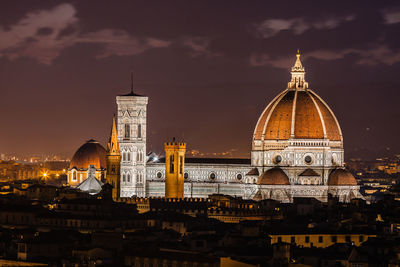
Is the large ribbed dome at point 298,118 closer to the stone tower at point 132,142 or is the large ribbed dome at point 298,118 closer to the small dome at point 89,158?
the stone tower at point 132,142

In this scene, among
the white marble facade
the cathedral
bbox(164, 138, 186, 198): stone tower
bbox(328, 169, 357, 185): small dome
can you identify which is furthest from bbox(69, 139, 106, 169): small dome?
bbox(328, 169, 357, 185): small dome

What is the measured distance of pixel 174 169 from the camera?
15762cm

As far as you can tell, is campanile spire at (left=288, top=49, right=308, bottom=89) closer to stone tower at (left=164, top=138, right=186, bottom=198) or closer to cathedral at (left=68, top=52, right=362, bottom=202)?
cathedral at (left=68, top=52, right=362, bottom=202)

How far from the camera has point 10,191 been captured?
550 feet

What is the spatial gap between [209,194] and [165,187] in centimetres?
481

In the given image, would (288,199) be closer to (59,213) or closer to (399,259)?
(59,213)

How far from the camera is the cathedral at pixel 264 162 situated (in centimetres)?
15375

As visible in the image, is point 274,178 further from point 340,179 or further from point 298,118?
point 298,118

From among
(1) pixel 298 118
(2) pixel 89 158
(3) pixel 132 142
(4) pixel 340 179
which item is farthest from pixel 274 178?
(2) pixel 89 158

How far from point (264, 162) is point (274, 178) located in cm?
708

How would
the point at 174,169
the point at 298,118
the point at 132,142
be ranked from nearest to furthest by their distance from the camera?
the point at 298,118
the point at 174,169
the point at 132,142

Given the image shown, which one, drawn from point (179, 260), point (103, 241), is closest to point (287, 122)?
point (103, 241)

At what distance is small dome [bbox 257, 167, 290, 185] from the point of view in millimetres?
152375

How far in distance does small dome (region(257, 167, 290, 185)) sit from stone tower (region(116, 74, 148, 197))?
16195mm
